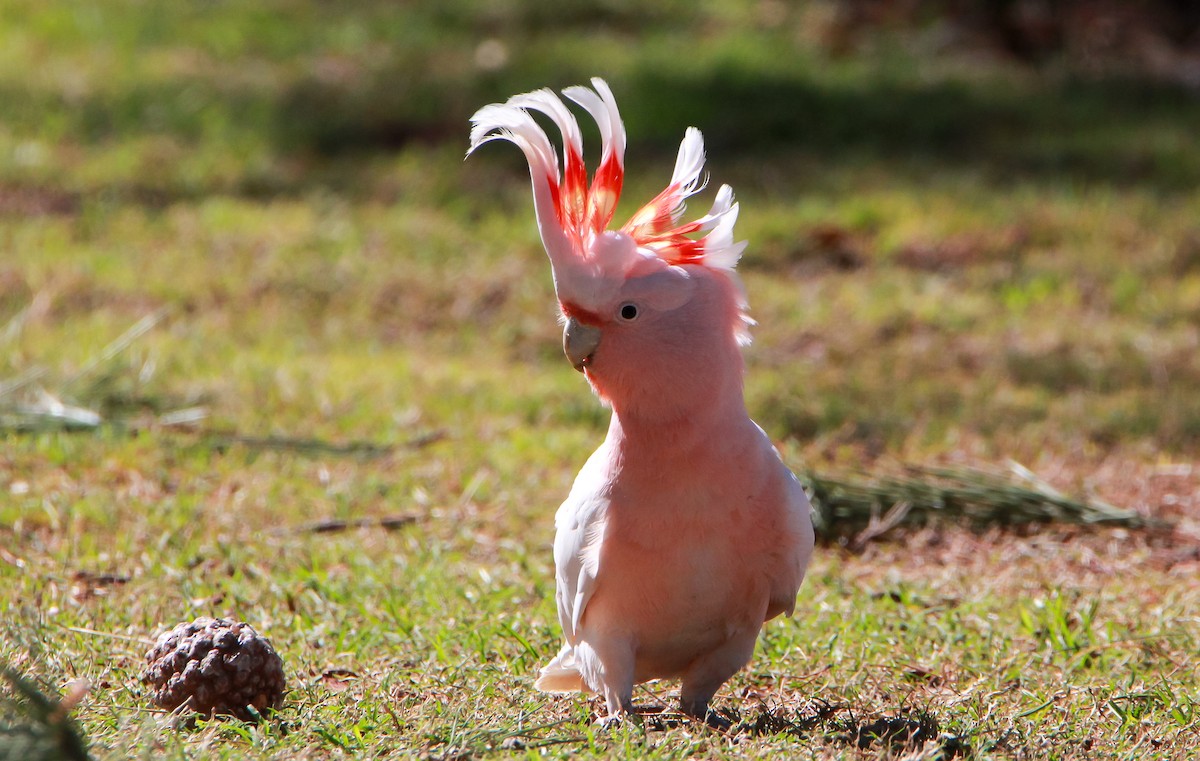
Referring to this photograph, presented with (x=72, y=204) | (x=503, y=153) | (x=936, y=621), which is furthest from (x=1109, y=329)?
(x=72, y=204)

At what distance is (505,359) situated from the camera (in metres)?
5.34

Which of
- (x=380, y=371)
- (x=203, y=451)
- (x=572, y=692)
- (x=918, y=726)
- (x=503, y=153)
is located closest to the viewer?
(x=918, y=726)

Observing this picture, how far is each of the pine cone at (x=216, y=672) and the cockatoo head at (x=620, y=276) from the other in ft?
2.59

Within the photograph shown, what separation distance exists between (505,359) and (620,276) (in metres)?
2.93

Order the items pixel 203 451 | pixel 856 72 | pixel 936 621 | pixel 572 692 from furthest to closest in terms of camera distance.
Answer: pixel 856 72 → pixel 203 451 → pixel 936 621 → pixel 572 692

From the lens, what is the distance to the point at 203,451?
4164mm

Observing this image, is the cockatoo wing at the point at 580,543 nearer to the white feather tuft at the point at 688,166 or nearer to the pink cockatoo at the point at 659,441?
the pink cockatoo at the point at 659,441

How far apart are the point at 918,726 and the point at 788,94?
5717 mm

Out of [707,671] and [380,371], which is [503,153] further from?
[707,671]

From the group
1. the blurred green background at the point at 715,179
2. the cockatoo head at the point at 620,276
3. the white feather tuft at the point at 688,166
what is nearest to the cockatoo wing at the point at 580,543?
the cockatoo head at the point at 620,276

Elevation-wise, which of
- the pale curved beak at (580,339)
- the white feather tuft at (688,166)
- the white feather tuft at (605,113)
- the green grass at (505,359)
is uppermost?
the white feather tuft at (605,113)

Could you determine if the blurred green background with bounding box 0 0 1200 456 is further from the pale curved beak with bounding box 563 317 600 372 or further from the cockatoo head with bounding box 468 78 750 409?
the pale curved beak with bounding box 563 317 600 372

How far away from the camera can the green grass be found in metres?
2.77

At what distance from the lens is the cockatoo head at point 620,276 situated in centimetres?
244
